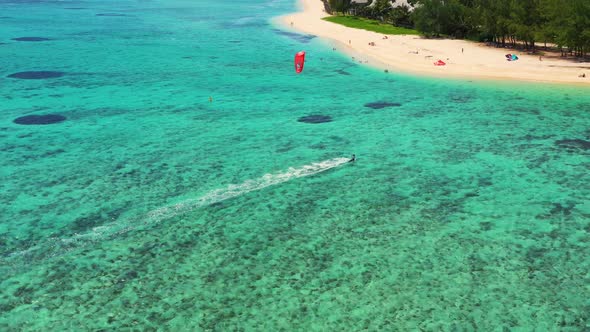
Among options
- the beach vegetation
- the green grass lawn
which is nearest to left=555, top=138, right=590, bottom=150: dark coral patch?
the beach vegetation

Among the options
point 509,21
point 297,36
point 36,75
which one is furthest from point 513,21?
point 36,75

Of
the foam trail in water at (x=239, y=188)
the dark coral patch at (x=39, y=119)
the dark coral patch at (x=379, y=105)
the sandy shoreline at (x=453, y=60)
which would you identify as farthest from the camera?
the sandy shoreline at (x=453, y=60)

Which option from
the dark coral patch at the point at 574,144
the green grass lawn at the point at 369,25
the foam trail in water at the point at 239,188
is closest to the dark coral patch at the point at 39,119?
the foam trail in water at the point at 239,188

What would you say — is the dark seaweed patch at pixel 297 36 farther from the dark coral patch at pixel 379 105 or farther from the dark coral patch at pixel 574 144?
the dark coral patch at pixel 574 144

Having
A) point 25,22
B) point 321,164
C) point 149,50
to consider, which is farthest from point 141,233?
point 25,22

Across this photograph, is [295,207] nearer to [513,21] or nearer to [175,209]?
[175,209]

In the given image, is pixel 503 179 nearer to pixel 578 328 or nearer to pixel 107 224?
pixel 578 328

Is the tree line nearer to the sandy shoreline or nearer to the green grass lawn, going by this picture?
the sandy shoreline
